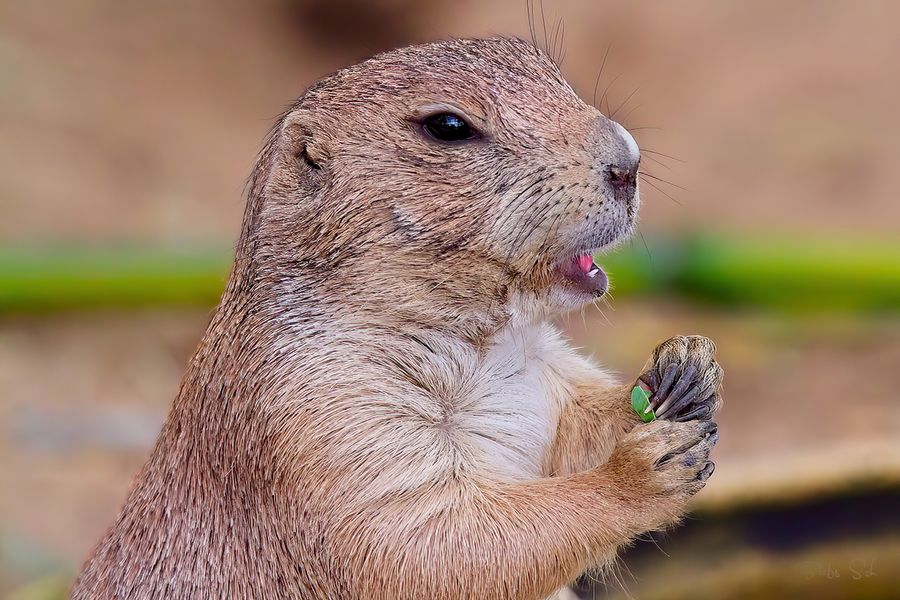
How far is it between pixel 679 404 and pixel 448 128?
3.35ft

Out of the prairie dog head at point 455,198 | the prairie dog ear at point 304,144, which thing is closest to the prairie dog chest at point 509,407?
the prairie dog head at point 455,198

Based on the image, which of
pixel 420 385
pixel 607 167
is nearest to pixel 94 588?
pixel 420 385

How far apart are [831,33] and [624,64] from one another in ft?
6.86

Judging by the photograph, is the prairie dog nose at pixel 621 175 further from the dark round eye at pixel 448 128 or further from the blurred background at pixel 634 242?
the blurred background at pixel 634 242

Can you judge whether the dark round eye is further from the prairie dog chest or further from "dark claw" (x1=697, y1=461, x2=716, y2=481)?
"dark claw" (x1=697, y1=461, x2=716, y2=481)

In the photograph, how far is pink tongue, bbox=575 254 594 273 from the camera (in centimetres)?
347

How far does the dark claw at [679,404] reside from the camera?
348cm

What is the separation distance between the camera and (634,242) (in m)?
8.27

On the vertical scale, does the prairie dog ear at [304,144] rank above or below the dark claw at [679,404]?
above

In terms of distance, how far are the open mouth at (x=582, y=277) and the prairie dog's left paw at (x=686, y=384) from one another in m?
0.29

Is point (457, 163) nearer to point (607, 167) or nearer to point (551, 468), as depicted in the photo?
point (607, 167)

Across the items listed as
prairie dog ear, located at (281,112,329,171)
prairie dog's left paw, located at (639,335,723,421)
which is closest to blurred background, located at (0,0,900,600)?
prairie dog's left paw, located at (639,335,723,421)
